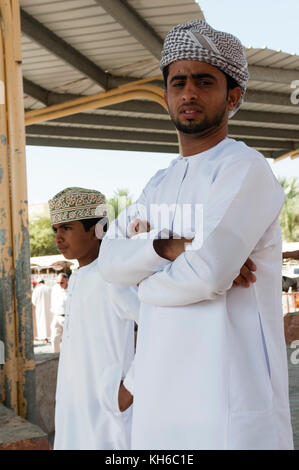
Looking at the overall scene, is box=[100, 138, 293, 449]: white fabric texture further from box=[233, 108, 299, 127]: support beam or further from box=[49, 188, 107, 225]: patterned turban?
box=[233, 108, 299, 127]: support beam

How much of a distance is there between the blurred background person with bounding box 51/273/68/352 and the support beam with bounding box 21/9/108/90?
390 centimetres

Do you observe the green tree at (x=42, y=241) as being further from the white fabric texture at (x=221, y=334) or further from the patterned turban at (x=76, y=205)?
the white fabric texture at (x=221, y=334)

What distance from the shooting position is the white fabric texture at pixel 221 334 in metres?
1.58

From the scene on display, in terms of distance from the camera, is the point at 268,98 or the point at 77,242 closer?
the point at 77,242

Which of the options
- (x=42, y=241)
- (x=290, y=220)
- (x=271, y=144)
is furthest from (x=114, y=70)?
(x=42, y=241)

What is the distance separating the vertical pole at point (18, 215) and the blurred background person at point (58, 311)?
6589 mm

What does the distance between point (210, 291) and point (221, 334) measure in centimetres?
12

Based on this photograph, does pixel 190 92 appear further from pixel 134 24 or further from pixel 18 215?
pixel 134 24

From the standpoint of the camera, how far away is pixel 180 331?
167cm

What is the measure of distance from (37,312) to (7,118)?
10.4 metres

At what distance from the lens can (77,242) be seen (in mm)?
3268

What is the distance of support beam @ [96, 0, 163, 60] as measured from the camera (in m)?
6.09


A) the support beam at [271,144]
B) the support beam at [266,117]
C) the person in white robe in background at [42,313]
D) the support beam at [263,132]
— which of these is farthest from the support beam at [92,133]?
the person in white robe in background at [42,313]
